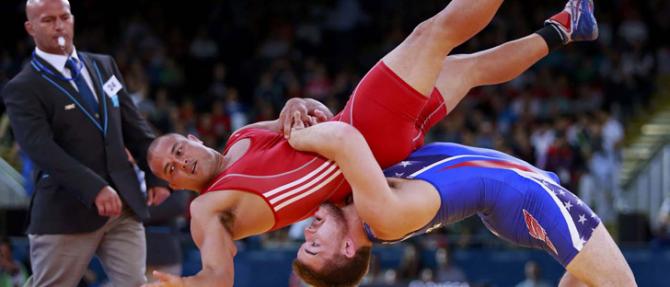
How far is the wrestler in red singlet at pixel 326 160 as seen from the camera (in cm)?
A: 476

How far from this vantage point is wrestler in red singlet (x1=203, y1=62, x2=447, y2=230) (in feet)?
15.6

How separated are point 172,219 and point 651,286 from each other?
223 inches

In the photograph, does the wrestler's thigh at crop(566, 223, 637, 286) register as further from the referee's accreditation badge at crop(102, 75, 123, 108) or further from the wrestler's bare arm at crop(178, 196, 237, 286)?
the referee's accreditation badge at crop(102, 75, 123, 108)

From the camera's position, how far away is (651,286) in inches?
434

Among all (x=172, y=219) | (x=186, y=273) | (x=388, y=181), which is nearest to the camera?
(x=388, y=181)

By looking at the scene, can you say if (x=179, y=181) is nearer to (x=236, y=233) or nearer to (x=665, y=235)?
(x=236, y=233)

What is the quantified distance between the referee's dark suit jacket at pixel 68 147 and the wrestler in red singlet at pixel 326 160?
0.69 m

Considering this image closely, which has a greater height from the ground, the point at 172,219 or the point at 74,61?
the point at 74,61

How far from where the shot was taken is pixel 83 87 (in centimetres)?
534

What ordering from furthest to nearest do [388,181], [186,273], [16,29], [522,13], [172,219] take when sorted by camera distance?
1. [522,13]
2. [16,29]
3. [186,273]
4. [172,219]
5. [388,181]

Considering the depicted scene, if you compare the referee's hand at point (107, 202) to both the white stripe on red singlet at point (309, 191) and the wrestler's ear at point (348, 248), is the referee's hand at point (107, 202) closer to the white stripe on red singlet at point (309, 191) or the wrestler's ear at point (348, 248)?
the white stripe on red singlet at point (309, 191)

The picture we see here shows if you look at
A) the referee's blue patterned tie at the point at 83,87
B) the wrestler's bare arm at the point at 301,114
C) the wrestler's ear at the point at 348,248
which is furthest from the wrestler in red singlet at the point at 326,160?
the referee's blue patterned tie at the point at 83,87

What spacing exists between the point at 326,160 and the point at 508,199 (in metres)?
0.78

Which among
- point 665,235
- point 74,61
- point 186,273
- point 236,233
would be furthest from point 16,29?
point 236,233
